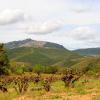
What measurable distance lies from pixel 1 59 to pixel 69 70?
1880 inches

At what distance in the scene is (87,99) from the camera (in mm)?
26953

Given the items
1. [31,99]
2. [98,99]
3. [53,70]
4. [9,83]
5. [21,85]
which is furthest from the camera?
[53,70]

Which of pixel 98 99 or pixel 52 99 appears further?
pixel 52 99

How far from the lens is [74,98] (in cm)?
2773

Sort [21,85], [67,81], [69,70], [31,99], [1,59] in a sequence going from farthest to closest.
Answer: [1,59] → [69,70] → [67,81] → [21,85] → [31,99]

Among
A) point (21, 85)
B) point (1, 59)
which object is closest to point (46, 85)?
point (21, 85)

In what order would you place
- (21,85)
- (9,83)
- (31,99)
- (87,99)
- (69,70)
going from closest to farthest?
(87,99) < (31,99) < (21,85) < (69,70) < (9,83)

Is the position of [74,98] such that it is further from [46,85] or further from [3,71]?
[3,71]

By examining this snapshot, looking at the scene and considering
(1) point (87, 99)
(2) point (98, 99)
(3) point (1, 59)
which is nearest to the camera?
(2) point (98, 99)

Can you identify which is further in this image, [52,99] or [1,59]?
[1,59]

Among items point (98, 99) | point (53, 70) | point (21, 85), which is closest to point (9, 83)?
point (21, 85)

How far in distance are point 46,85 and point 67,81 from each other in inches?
199

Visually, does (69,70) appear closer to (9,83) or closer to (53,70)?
(9,83)

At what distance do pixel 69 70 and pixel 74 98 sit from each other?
18820mm
